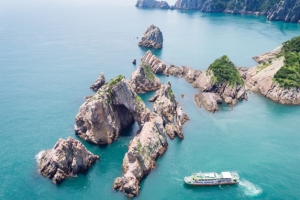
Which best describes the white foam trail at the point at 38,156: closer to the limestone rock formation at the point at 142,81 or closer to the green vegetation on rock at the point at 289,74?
the limestone rock formation at the point at 142,81

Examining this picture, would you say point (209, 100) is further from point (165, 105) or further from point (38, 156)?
→ point (38, 156)

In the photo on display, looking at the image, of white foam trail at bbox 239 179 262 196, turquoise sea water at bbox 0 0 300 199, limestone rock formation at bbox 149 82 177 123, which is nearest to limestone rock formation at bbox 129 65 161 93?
turquoise sea water at bbox 0 0 300 199

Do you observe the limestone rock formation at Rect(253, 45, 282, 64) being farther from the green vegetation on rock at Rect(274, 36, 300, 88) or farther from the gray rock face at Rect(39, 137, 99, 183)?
the gray rock face at Rect(39, 137, 99, 183)

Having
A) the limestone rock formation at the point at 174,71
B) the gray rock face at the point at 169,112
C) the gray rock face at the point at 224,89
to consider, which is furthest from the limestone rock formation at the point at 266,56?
the gray rock face at the point at 169,112

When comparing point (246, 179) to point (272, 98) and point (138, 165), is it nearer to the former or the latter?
point (138, 165)

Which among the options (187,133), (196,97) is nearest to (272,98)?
(196,97)
